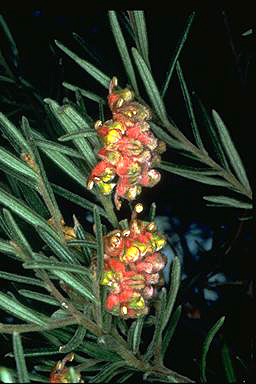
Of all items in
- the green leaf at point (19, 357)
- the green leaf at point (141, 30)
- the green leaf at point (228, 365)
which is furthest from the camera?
the green leaf at point (228, 365)

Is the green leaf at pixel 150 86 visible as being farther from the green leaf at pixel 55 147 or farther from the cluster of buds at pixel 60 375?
the cluster of buds at pixel 60 375

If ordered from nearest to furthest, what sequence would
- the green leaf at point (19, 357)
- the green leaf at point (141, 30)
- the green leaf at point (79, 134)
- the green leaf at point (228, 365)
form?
the green leaf at point (19, 357), the green leaf at point (79, 134), the green leaf at point (141, 30), the green leaf at point (228, 365)

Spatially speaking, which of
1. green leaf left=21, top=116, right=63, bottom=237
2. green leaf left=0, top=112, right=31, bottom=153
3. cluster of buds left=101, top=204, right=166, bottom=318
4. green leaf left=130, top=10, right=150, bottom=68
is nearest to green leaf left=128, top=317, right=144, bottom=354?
cluster of buds left=101, top=204, right=166, bottom=318

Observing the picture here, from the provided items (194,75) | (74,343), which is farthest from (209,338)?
(194,75)

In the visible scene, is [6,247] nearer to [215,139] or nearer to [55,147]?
[55,147]

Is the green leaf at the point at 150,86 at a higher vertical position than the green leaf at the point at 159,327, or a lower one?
higher

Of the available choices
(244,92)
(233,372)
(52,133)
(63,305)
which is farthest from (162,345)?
Answer: (244,92)

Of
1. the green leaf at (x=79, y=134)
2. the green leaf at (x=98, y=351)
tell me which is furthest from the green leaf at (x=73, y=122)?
the green leaf at (x=98, y=351)

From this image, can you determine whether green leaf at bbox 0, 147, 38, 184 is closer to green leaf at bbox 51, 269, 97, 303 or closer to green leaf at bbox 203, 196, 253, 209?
green leaf at bbox 51, 269, 97, 303
